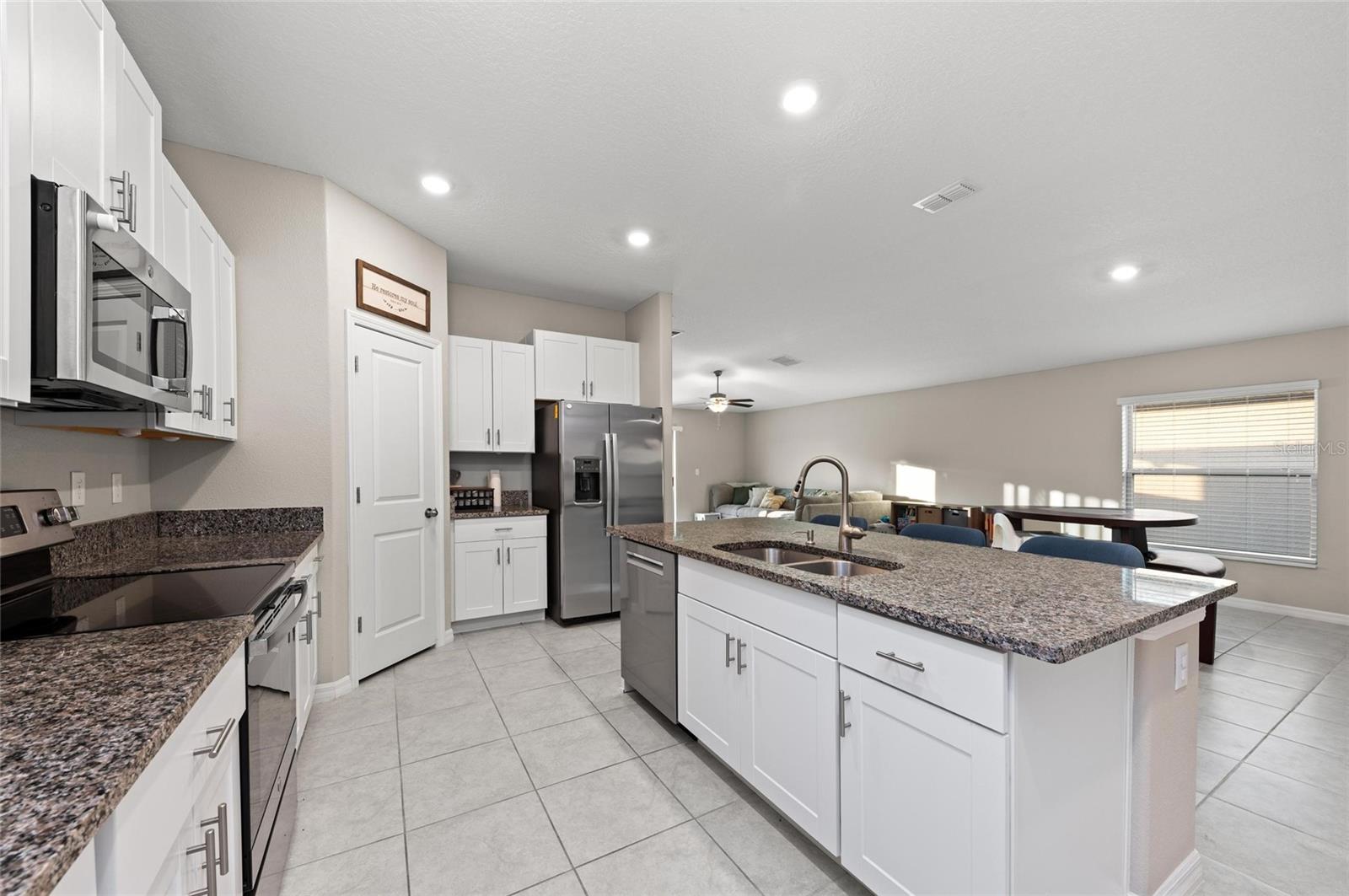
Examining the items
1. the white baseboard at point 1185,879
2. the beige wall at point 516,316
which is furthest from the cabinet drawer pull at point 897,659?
the beige wall at point 516,316

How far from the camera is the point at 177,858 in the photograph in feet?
2.82

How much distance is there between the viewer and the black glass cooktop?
1212 mm

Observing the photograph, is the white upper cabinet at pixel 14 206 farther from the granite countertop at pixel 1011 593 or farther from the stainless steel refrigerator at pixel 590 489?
the stainless steel refrigerator at pixel 590 489

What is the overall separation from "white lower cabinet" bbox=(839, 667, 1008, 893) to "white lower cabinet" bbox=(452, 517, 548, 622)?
120 inches

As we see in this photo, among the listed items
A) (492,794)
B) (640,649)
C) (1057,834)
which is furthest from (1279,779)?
(492,794)

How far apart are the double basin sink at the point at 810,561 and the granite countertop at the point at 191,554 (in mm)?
1773

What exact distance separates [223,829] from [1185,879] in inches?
Result: 97.5

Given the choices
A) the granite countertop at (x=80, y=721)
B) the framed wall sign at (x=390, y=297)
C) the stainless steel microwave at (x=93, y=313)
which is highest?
the framed wall sign at (x=390, y=297)

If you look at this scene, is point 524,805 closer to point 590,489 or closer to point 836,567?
point 836,567

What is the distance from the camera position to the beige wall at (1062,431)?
179 inches

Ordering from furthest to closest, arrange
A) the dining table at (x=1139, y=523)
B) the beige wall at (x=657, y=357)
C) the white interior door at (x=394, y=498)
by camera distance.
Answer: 1. the beige wall at (x=657, y=357)
2. the dining table at (x=1139, y=523)
3. the white interior door at (x=394, y=498)

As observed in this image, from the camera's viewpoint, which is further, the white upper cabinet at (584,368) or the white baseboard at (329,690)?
the white upper cabinet at (584,368)

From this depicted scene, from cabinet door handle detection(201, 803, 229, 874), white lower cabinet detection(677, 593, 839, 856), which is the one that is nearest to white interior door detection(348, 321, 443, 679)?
white lower cabinet detection(677, 593, 839, 856)

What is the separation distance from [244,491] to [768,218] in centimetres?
313
